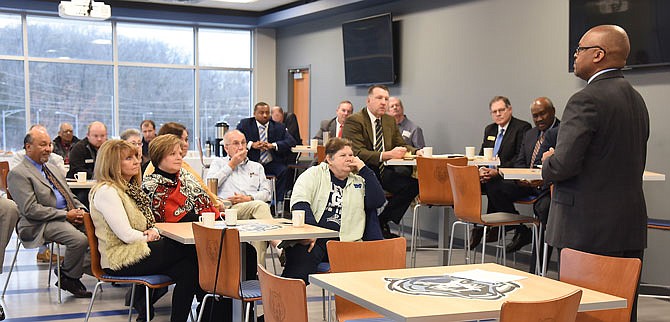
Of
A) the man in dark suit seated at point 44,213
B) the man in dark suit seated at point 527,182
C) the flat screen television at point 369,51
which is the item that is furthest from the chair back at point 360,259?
the flat screen television at point 369,51

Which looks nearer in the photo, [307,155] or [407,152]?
[407,152]

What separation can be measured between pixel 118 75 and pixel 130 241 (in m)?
9.31

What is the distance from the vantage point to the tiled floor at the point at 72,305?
536cm

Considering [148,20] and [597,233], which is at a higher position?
[148,20]

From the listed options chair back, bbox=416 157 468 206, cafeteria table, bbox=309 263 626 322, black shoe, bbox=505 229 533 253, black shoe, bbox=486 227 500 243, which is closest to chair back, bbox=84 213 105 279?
cafeteria table, bbox=309 263 626 322

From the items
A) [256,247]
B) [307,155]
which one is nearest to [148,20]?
[307,155]

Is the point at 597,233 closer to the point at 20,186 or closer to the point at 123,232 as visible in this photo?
the point at 123,232

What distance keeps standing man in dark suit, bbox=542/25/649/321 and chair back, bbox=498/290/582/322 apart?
1251 mm

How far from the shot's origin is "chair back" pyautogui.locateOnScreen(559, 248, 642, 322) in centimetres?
291

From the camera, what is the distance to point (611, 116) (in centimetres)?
352

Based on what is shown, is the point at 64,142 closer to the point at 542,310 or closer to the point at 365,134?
the point at 365,134

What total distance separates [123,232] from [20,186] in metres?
1.84

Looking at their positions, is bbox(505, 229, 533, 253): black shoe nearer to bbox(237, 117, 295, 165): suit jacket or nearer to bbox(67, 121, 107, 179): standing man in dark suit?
bbox(237, 117, 295, 165): suit jacket

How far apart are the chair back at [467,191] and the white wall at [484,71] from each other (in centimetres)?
162
